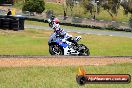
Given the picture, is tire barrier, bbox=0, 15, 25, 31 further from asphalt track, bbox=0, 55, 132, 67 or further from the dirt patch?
the dirt patch

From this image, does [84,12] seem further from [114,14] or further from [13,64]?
[13,64]

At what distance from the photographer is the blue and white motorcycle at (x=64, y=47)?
1900 cm

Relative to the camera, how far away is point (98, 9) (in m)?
84.6

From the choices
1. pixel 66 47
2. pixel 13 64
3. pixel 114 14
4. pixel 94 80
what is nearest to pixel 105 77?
pixel 94 80

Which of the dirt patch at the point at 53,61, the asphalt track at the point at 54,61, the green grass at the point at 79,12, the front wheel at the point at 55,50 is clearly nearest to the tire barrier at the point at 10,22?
the front wheel at the point at 55,50

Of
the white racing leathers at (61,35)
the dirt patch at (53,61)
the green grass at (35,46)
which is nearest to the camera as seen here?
the dirt patch at (53,61)

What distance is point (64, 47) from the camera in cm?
1909

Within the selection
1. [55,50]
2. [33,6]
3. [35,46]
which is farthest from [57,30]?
[33,6]

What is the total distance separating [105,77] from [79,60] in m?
11.5

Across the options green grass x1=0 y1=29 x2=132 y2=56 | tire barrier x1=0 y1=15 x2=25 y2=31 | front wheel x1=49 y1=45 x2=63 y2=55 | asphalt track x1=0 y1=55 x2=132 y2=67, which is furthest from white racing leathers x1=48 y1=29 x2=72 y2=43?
tire barrier x1=0 y1=15 x2=25 y2=31

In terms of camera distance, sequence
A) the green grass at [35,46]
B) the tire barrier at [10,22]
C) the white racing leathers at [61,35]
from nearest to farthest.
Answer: the white racing leathers at [61,35] → the green grass at [35,46] → the tire barrier at [10,22]

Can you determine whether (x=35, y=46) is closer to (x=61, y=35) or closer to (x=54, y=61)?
(x=61, y=35)

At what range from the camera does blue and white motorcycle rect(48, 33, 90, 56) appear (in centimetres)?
1900

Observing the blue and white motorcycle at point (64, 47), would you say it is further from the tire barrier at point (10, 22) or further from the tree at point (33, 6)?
the tree at point (33, 6)
